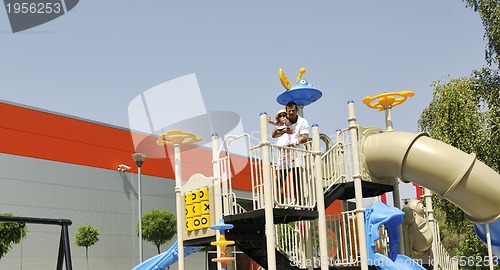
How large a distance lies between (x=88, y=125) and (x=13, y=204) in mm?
5912

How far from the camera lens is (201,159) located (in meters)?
22.0

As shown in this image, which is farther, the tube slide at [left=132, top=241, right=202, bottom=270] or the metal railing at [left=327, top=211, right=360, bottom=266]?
the tube slide at [left=132, top=241, right=202, bottom=270]

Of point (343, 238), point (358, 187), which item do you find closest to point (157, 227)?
point (343, 238)

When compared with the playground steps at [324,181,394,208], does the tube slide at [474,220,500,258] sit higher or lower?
lower

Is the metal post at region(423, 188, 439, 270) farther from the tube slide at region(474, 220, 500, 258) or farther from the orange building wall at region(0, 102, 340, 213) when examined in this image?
the orange building wall at region(0, 102, 340, 213)

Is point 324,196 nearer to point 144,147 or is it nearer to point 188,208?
point 188,208

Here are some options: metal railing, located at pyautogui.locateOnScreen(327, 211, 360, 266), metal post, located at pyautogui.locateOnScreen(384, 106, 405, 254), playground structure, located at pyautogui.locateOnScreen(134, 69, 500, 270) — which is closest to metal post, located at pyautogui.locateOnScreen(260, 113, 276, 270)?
playground structure, located at pyautogui.locateOnScreen(134, 69, 500, 270)

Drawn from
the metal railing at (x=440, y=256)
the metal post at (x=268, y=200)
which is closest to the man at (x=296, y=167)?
the metal post at (x=268, y=200)

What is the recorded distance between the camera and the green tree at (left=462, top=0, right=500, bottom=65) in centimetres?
1919

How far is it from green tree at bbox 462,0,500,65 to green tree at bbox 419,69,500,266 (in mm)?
668

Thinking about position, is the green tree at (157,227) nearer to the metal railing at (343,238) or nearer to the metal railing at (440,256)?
the metal railing at (440,256)

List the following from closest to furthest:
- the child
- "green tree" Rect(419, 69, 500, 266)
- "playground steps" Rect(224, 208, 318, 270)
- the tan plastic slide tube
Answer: "playground steps" Rect(224, 208, 318, 270), the tan plastic slide tube, the child, "green tree" Rect(419, 69, 500, 266)

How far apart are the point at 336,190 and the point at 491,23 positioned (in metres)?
12.2

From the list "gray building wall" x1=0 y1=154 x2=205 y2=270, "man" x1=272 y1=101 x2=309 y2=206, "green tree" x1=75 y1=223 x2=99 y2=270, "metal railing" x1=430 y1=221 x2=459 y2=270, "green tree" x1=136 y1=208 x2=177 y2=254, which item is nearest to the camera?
"man" x1=272 y1=101 x2=309 y2=206
